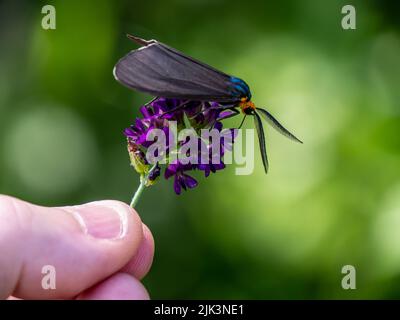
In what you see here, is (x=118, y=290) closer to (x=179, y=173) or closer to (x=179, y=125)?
(x=179, y=173)

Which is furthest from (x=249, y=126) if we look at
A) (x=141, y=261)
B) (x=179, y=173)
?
(x=179, y=173)

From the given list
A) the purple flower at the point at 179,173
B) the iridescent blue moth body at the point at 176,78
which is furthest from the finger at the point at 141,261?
the iridescent blue moth body at the point at 176,78

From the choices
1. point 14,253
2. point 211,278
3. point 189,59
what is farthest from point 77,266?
point 211,278

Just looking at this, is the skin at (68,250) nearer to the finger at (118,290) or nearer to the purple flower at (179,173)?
the finger at (118,290)

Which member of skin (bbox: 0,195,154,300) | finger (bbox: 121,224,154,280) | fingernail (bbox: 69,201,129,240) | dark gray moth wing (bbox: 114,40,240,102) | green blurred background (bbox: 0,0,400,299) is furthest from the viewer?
green blurred background (bbox: 0,0,400,299)

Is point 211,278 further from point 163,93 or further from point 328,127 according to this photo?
point 163,93

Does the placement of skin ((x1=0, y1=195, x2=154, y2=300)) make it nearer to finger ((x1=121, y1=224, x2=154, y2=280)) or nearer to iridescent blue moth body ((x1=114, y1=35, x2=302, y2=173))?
finger ((x1=121, y1=224, x2=154, y2=280))

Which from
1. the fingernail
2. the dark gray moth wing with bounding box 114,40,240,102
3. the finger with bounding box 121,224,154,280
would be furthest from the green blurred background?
the dark gray moth wing with bounding box 114,40,240,102
